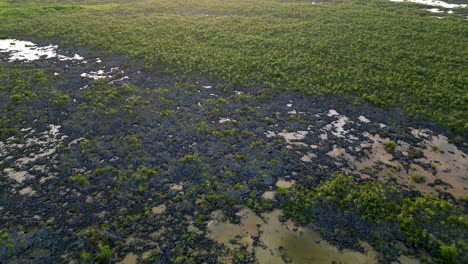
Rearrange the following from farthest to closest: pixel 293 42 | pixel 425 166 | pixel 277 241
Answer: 1. pixel 293 42
2. pixel 425 166
3. pixel 277 241

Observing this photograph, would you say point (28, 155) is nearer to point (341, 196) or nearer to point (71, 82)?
point (71, 82)

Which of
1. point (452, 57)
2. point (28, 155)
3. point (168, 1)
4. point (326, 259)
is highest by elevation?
point (168, 1)

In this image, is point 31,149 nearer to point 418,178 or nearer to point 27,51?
point 27,51

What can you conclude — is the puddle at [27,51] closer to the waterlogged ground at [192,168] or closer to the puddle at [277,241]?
the waterlogged ground at [192,168]

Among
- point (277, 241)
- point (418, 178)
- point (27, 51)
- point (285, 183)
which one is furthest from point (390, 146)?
point (27, 51)

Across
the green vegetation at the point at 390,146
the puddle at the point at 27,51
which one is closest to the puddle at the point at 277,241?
the green vegetation at the point at 390,146

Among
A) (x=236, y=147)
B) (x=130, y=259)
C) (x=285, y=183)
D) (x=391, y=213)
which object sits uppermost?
(x=236, y=147)

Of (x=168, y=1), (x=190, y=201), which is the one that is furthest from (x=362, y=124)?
(x=168, y=1)
